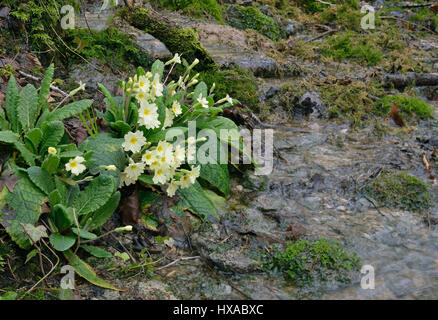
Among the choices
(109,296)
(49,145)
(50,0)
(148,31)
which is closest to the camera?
(109,296)

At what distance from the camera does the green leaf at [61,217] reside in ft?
8.12

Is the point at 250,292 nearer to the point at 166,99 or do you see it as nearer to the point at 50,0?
the point at 166,99

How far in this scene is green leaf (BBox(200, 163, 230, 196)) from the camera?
11.3 feet

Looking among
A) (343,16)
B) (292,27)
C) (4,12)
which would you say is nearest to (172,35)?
(4,12)

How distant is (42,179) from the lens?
8.63 ft

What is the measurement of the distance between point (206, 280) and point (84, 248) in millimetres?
776

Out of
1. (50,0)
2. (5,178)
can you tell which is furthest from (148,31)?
(5,178)

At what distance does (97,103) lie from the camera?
3900mm

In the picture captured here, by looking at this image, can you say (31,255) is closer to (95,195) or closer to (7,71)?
(95,195)

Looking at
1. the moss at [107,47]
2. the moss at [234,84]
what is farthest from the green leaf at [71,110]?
the moss at [234,84]

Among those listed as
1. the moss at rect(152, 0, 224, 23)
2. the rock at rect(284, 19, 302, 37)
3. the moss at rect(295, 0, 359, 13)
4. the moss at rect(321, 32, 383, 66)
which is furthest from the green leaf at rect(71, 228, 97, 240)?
the moss at rect(295, 0, 359, 13)

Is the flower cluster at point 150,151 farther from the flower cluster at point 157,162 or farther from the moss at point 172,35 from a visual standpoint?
the moss at point 172,35

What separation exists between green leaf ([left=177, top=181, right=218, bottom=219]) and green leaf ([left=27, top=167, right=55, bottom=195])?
97cm

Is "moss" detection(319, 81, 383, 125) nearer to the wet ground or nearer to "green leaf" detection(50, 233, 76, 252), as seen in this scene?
the wet ground
